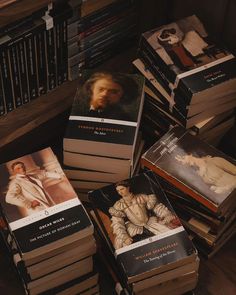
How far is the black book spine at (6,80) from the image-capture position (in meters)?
1.53

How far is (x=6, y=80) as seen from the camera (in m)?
1.59

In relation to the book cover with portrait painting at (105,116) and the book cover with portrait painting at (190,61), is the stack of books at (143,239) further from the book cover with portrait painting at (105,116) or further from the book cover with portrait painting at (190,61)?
the book cover with portrait painting at (190,61)

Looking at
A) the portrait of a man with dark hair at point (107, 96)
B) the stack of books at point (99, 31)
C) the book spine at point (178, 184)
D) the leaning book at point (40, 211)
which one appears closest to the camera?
the leaning book at point (40, 211)

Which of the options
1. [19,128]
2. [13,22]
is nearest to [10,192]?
[19,128]

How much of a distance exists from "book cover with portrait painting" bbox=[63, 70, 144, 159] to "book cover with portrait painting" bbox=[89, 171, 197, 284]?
11 cm

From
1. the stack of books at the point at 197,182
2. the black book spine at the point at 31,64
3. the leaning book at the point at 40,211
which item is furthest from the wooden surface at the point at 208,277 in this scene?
the black book spine at the point at 31,64

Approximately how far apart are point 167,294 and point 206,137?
532 millimetres

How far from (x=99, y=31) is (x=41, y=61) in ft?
0.82

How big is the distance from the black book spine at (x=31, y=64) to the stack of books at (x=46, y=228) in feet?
0.98

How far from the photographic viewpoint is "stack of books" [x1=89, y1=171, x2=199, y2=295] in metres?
1.35

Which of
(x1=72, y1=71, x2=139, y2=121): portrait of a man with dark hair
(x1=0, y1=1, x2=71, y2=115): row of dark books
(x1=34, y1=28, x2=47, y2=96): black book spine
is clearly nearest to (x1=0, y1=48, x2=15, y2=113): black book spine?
(x1=0, y1=1, x2=71, y2=115): row of dark books

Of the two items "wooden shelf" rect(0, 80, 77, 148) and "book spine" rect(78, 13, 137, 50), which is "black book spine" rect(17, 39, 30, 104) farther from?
"book spine" rect(78, 13, 137, 50)

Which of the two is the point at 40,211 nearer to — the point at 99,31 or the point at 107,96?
the point at 107,96

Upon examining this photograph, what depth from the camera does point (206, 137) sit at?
67.9 inches
